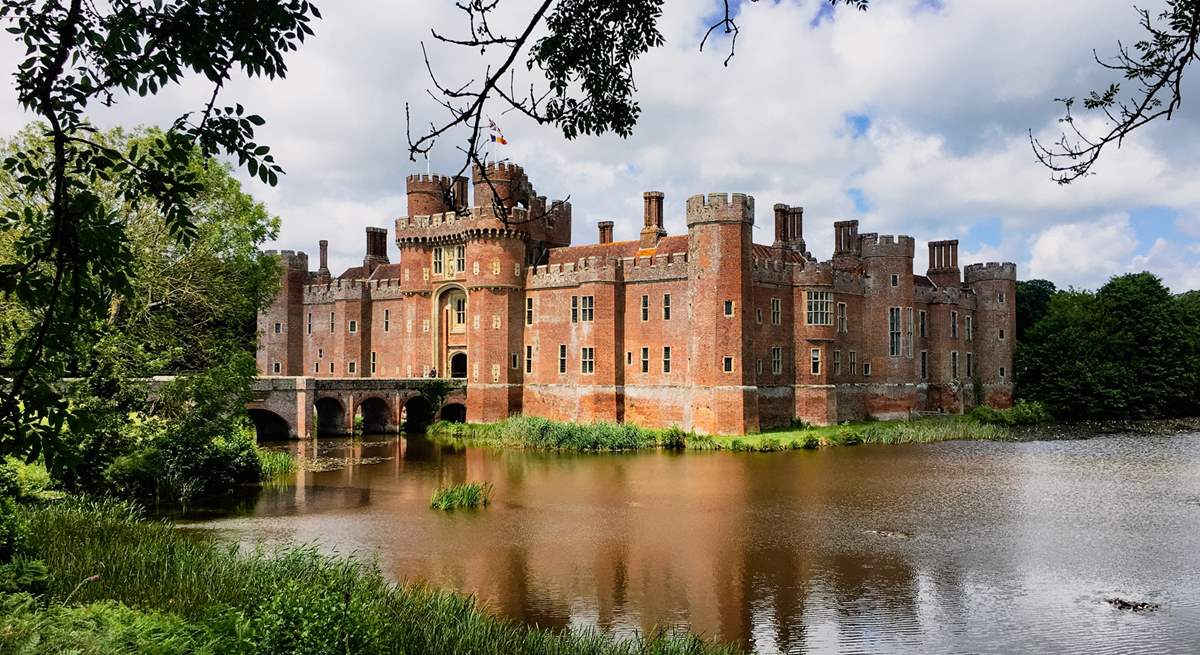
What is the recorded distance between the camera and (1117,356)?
A: 4728 cm

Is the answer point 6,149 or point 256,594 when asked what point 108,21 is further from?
point 6,149

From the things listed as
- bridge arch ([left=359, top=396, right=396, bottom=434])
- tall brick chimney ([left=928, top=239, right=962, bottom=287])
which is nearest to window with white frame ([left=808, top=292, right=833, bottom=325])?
tall brick chimney ([left=928, top=239, right=962, bottom=287])

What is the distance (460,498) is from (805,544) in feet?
28.2

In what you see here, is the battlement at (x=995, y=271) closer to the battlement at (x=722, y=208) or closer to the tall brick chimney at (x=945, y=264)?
the tall brick chimney at (x=945, y=264)

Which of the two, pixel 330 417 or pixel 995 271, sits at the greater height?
pixel 995 271

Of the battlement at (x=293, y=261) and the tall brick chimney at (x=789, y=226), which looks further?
the battlement at (x=293, y=261)

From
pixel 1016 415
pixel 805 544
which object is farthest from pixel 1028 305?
pixel 805 544

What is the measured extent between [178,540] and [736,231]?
26431 mm

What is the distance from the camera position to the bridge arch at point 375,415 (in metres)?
41.1

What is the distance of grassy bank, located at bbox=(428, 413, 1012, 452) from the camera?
3331 centimetres

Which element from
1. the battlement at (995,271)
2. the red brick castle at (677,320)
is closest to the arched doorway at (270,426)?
the red brick castle at (677,320)

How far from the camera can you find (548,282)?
4097 centimetres

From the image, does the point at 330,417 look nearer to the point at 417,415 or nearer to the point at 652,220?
the point at 417,415

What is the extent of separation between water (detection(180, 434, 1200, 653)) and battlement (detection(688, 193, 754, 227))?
1129 centimetres
